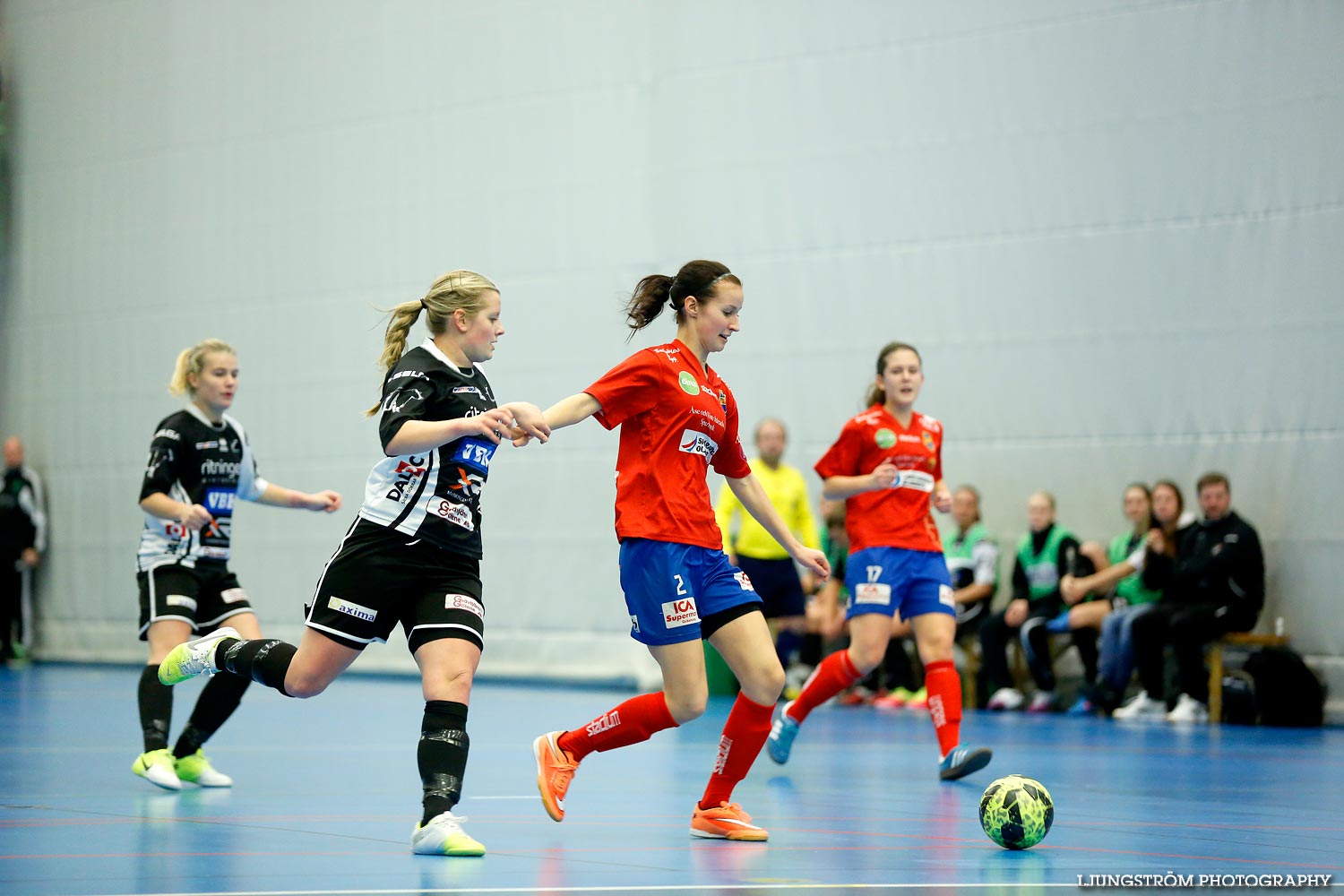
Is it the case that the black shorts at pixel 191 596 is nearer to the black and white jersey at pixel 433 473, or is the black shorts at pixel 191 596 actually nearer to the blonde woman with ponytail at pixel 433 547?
the blonde woman with ponytail at pixel 433 547

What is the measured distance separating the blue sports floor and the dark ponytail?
1.88m

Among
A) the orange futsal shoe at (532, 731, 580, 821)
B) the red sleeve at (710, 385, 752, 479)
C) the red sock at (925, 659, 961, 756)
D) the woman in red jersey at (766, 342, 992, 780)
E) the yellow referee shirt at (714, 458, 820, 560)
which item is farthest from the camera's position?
the yellow referee shirt at (714, 458, 820, 560)

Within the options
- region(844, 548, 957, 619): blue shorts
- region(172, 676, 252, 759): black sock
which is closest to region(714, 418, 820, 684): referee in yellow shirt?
region(844, 548, 957, 619): blue shorts

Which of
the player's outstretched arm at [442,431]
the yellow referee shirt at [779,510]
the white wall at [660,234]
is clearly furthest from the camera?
the yellow referee shirt at [779,510]

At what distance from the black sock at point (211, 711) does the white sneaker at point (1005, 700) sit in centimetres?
712

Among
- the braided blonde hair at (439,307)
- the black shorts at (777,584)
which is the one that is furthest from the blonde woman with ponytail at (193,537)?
the black shorts at (777,584)

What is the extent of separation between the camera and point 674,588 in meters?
5.60

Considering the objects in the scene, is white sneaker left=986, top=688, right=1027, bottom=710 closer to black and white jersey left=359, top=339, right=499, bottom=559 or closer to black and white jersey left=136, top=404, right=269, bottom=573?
black and white jersey left=136, top=404, right=269, bottom=573

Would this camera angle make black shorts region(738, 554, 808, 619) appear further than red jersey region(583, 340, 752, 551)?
Yes

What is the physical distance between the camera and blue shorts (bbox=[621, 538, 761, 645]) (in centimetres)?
560

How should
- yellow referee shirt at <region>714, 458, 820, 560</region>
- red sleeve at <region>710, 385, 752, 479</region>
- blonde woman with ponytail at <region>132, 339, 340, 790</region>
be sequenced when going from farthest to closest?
yellow referee shirt at <region>714, 458, 820, 560</region>, blonde woman with ponytail at <region>132, 339, 340, 790</region>, red sleeve at <region>710, 385, 752, 479</region>

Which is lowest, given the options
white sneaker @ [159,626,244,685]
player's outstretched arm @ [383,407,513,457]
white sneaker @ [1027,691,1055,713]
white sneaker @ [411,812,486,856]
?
white sneaker @ [1027,691,1055,713]

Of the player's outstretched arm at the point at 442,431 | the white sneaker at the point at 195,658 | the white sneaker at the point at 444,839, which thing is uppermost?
the player's outstretched arm at the point at 442,431

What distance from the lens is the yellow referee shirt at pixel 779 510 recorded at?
13336 mm
